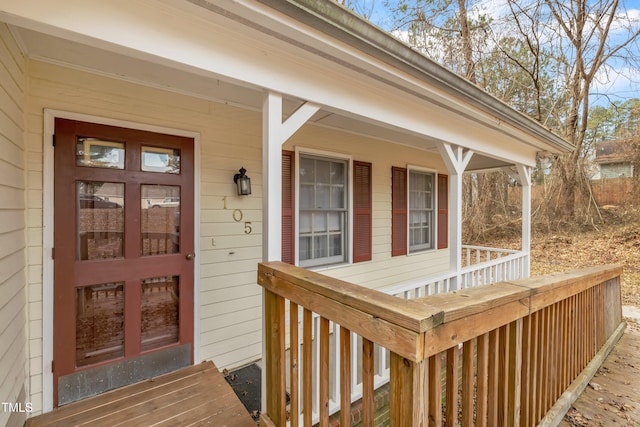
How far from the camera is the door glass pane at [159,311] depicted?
2.49 meters

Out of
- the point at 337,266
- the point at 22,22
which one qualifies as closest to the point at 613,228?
the point at 337,266

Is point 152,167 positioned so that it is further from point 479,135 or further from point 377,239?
point 479,135

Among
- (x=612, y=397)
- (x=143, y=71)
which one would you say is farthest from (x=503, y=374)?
(x=143, y=71)

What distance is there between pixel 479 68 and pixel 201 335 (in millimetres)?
9798

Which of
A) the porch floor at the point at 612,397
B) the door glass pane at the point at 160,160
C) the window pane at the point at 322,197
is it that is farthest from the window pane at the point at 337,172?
the porch floor at the point at 612,397

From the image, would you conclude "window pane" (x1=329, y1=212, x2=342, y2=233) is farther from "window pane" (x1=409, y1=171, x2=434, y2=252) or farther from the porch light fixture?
"window pane" (x1=409, y1=171, x2=434, y2=252)

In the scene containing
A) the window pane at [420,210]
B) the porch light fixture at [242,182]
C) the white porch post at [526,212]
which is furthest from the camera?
the window pane at [420,210]

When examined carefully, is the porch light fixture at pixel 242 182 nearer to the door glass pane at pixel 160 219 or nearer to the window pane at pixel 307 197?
the door glass pane at pixel 160 219

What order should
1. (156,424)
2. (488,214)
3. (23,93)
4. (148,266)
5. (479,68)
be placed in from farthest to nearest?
(488,214) < (479,68) < (148,266) < (23,93) < (156,424)

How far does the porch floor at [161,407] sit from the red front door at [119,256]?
247mm

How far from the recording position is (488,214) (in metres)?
11.1

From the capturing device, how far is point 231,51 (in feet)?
5.44

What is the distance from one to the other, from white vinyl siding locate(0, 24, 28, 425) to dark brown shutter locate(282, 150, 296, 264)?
206cm

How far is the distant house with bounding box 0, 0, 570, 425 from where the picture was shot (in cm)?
158
